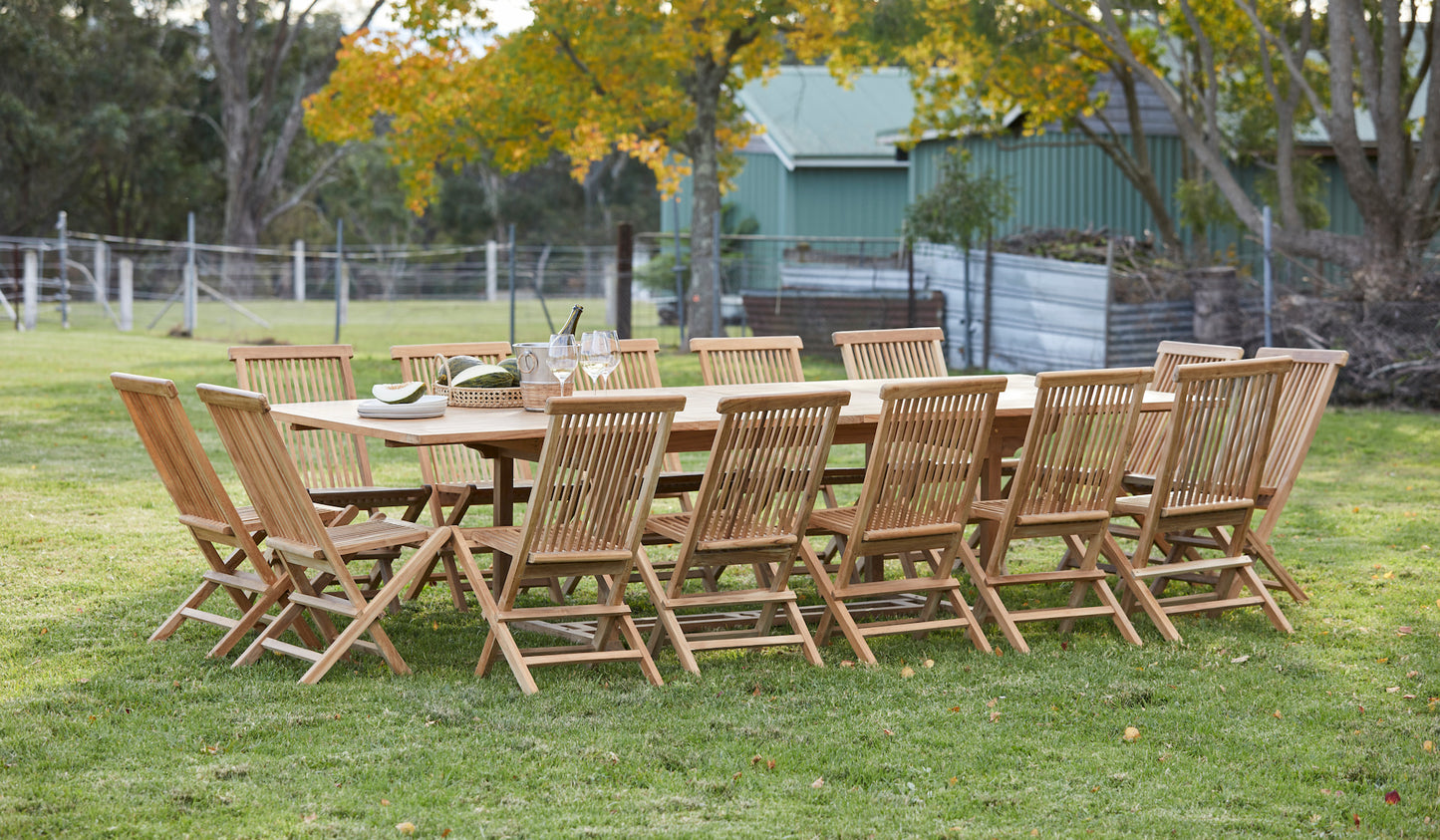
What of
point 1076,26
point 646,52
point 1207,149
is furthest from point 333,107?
point 1207,149

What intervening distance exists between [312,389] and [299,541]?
1599 mm

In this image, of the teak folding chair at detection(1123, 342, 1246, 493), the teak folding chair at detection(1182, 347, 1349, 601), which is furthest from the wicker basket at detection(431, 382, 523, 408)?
the teak folding chair at detection(1182, 347, 1349, 601)

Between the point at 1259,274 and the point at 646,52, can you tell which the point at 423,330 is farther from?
the point at 1259,274

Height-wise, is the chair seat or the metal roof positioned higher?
the metal roof

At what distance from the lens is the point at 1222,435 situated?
6.13 meters

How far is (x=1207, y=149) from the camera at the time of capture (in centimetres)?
1545

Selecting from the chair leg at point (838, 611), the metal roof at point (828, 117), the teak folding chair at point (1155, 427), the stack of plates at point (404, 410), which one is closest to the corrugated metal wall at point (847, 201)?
the metal roof at point (828, 117)

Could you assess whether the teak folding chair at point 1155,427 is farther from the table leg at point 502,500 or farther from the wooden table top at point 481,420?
the table leg at point 502,500

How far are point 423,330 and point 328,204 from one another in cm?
2459

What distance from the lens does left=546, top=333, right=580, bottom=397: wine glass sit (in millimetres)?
5723

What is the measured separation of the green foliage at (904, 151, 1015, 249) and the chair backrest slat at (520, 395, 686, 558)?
12.7m

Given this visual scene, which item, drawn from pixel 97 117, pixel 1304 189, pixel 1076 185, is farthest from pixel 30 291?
pixel 1304 189

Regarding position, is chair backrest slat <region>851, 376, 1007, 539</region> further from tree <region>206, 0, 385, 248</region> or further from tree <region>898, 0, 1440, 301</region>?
tree <region>206, 0, 385, 248</region>

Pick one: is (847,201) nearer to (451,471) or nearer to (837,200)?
(837,200)
